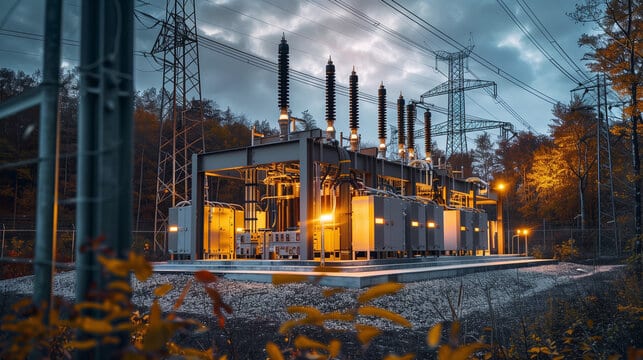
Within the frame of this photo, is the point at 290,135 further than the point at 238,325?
Yes

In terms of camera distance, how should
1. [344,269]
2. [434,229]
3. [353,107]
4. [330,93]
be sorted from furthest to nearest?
[434,229], [353,107], [330,93], [344,269]

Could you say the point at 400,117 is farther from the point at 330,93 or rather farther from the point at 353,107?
the point at 330,93

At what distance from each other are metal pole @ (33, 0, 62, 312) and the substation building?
51.5 ft

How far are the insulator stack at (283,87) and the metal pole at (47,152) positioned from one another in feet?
63.7

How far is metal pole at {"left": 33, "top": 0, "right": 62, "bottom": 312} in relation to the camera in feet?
8.36

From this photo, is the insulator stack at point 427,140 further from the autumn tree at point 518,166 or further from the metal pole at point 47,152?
the metal pole at point 47,152

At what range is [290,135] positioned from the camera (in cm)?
2181

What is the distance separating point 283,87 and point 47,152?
19.9m

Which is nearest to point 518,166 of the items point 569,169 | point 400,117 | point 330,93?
point 569,169

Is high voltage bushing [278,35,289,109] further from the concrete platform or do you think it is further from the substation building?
the concrete platform

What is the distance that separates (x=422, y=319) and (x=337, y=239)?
1073cm

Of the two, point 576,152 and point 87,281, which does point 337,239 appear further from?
point 576,152

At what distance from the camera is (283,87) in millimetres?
22141

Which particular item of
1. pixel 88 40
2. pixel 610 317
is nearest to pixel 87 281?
pixel 88 40
